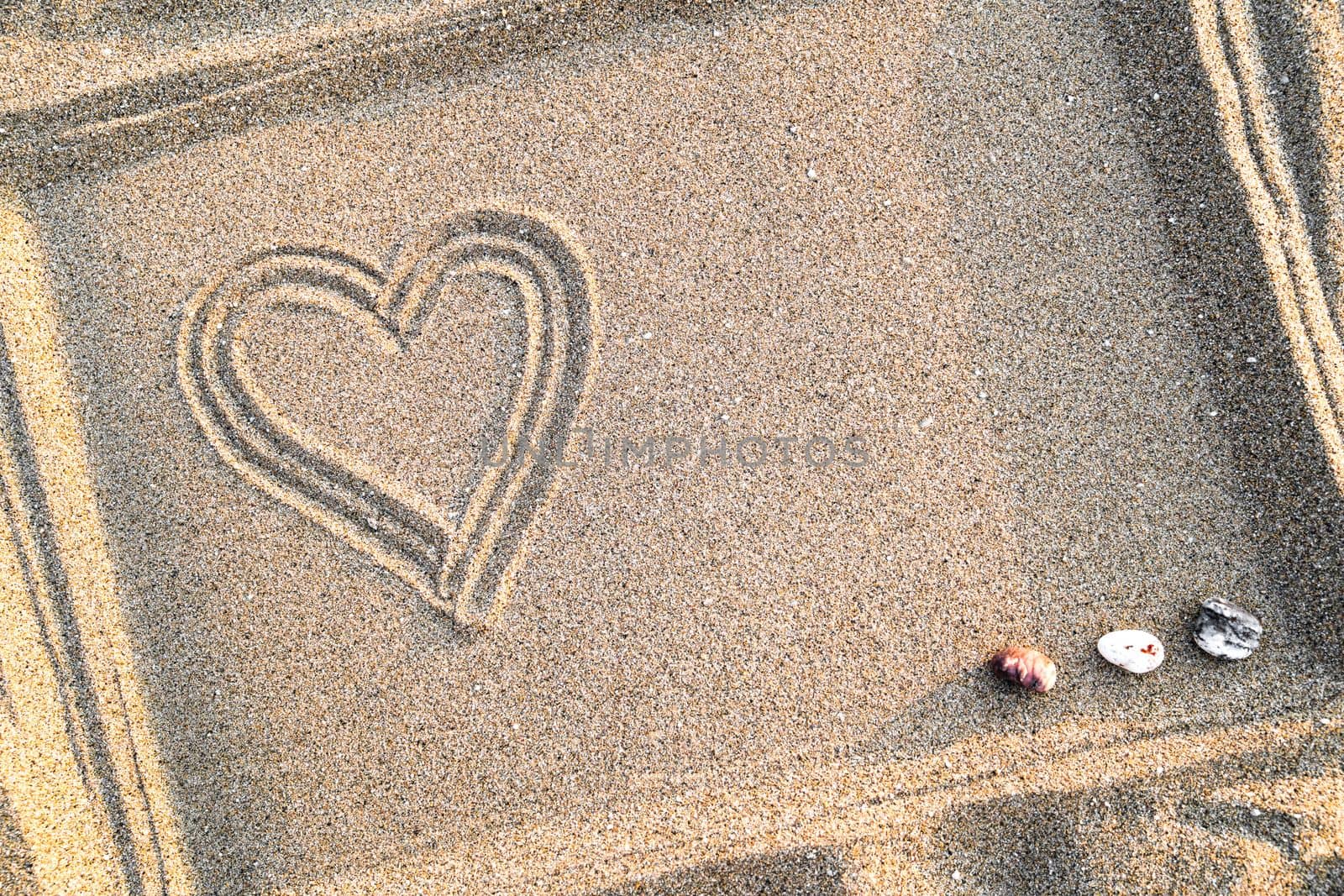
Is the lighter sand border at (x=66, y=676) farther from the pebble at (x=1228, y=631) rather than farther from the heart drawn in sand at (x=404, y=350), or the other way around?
the pebble at (x=1228, y=631)

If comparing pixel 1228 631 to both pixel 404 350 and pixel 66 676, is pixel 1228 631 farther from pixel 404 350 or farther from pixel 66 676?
pixel 66 676

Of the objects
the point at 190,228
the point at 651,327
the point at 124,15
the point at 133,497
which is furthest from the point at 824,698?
the point at 124,15

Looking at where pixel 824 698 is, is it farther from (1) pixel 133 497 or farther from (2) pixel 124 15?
(2) pixel 124 15

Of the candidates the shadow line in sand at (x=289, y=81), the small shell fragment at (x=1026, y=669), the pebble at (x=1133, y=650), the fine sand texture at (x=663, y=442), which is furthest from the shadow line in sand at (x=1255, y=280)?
the shadow line in sand at (x=289, y=81)

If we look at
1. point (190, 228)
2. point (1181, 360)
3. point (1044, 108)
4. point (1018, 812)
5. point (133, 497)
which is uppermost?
point (190, 228)

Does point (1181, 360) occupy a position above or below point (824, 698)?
above

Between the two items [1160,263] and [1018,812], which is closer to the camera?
[1018,812]

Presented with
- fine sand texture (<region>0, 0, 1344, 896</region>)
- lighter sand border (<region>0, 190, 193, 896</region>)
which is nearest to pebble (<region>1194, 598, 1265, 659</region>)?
fine sand texture (<region>0, 0, 1344, 896</region>)
